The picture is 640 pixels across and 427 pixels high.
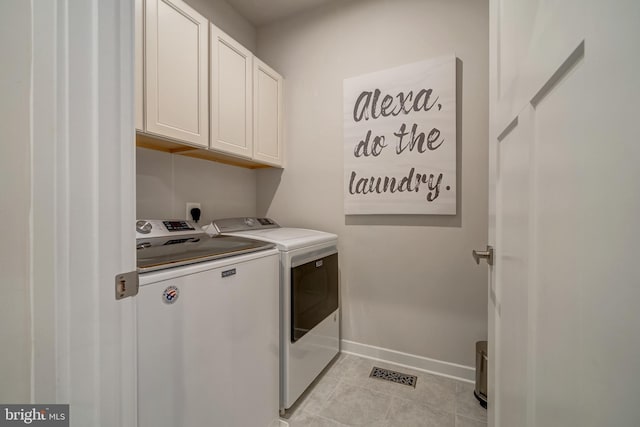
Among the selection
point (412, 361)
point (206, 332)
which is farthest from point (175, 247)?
point (412, 361)

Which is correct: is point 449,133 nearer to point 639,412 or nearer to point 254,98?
point 254,98

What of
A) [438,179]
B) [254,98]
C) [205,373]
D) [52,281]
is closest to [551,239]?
[52,281]

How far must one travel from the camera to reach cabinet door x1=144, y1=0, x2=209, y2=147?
125 cm

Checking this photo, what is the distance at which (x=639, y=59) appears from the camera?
9.9 inches

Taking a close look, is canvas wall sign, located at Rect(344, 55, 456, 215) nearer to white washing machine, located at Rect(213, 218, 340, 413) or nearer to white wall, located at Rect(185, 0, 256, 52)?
white washing machine, located at Rect(213, 218, 340, 413)

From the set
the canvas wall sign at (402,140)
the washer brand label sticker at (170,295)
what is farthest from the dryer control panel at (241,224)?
the washer brand label sticker at (170,295)

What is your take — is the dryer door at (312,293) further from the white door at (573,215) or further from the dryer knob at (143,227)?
the white door at (573,215)

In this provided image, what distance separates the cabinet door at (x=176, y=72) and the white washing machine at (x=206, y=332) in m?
0.57

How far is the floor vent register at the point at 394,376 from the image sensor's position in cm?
171

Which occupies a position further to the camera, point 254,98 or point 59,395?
point 254,98

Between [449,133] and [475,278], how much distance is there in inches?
39.7

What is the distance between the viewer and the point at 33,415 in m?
0.53

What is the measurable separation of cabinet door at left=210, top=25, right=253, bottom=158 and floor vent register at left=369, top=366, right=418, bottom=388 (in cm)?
184

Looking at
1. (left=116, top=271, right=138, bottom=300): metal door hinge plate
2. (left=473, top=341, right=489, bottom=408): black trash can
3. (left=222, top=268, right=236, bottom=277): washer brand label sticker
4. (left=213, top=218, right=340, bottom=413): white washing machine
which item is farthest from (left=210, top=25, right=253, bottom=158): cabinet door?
(left=473, top=341, right=489, bottom=408): black trash can
